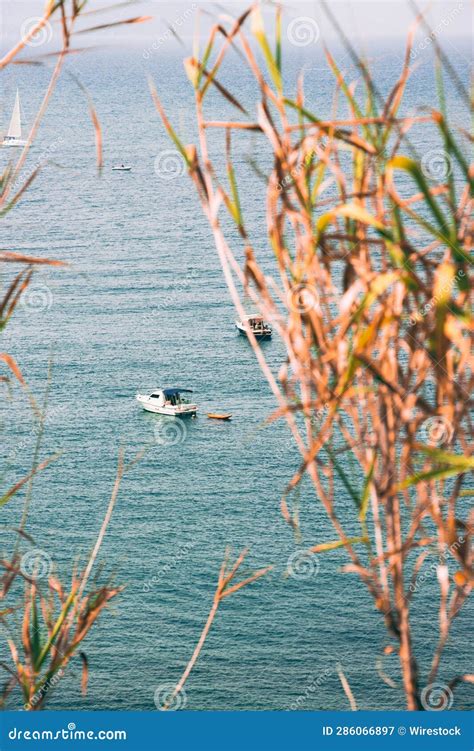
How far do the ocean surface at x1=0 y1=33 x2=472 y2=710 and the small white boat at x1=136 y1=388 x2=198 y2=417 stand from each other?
2.79 ft

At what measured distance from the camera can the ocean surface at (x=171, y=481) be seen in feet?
130

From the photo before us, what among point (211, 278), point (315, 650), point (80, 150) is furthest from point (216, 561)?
point (80, 150)

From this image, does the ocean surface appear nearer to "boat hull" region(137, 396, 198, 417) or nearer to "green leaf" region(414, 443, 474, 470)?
"boat hull" region(137, 396, 198, 417)

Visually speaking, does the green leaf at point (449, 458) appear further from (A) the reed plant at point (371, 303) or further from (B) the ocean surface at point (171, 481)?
(B) the ocean surface at point (171, 481)

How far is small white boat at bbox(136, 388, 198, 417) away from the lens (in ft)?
181

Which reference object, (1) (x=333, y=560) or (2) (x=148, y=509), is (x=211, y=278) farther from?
(1) (x=333, y=560)

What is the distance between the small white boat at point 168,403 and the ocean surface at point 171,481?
850 millimetres

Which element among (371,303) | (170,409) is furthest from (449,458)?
(170,409)

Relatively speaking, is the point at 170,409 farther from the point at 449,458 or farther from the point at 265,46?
the point at 449,458

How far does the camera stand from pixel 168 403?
55125mm

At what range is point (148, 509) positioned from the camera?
4903 cm

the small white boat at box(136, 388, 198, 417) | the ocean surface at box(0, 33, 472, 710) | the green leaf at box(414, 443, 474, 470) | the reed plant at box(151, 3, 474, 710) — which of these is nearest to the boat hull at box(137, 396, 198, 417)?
the small white boat at box(136, 388, 198, 417)

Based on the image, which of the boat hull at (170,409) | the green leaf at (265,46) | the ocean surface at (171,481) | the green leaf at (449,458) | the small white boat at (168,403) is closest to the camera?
the green leaf at (449,458)

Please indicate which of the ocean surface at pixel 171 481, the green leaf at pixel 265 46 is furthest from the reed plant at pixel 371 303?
the ocean surface at pixel 171 481
